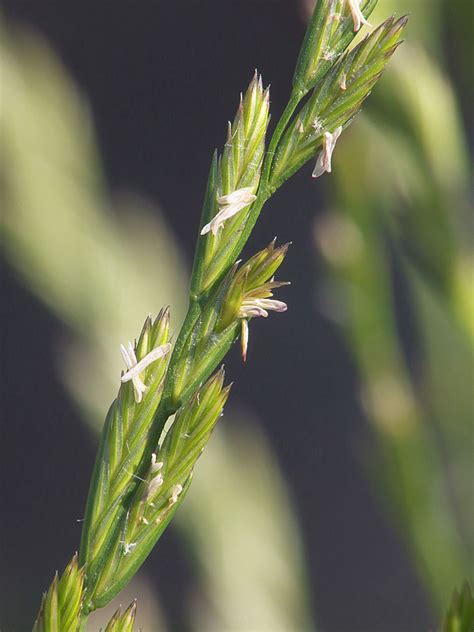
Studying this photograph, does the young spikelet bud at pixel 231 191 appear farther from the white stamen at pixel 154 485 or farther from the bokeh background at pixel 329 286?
the bokeh background at pixel 329 286

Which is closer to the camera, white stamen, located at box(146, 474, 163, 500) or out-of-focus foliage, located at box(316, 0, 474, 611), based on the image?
white stamen, located at box(146, 474, 163, 500)

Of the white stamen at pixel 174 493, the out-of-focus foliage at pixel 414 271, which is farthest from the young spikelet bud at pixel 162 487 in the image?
the out-of-focus foliage at pixel 414 271

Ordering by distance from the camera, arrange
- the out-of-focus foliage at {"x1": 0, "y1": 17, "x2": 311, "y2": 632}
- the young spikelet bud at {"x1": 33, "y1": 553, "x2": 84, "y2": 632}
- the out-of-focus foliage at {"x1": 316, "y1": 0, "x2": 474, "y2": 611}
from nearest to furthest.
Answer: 1. the young spikelet bud at {"x1": 33, "y1": 553, "x2": 84, "y2": 632}
2. the out-of-focus foliage at {"x1": 316, "y1": 0, "x2": 474, "y2": 611}
3. the out-of-focus foliage at {"x1": 0, "y1": 17, "x2": 311, "y2": 632}

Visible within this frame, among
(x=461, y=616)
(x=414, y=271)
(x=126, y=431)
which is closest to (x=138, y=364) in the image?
(x=126, y=431)

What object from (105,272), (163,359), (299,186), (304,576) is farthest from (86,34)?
(163,359)

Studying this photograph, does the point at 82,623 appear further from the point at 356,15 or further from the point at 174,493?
the point at 356,15

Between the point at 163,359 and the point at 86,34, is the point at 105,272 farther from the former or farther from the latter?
the point at 86,34

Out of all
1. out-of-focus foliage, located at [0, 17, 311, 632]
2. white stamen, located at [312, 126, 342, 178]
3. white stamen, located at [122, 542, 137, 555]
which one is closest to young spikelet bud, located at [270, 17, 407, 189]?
white stamen, located at [312, 126, 342, 178]

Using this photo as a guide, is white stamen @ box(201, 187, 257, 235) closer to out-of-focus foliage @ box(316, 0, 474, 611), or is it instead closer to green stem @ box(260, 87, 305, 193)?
green stem @ box(260, 87, 305, 193)
